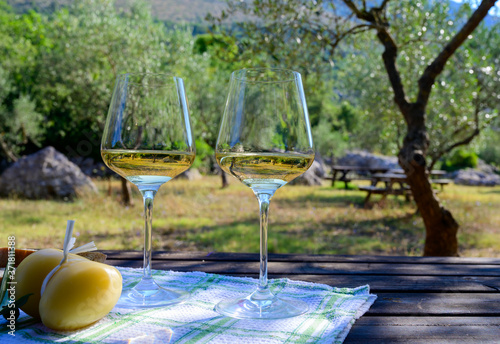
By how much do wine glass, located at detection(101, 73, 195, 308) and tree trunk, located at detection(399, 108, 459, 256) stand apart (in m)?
4.49

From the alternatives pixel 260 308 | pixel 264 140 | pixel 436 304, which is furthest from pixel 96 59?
pixel 436 304

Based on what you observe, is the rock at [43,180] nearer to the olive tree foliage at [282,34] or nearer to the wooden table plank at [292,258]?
the olive tree foliage at [282,34]

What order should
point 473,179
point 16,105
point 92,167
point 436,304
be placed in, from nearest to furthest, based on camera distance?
1. point 436,304
2. point 16,105
3. point 92,167
4. point 473,179

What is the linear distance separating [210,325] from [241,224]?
8218 mm

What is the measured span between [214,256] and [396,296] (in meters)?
0.94

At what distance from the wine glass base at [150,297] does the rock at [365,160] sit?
71.9 ft

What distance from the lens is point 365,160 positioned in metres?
24.1

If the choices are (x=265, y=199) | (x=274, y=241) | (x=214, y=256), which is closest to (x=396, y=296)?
(x=265, y=199)

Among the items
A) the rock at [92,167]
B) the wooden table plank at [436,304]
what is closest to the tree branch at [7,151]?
the rock at [92,167]

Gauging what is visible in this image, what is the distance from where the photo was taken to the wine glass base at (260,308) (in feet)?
3.95

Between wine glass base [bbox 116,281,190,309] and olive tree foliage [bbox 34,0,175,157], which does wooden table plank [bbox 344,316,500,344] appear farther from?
olive tree foliage [bbox 34,0,175,157]

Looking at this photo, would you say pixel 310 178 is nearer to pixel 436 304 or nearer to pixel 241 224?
pixel 241 224

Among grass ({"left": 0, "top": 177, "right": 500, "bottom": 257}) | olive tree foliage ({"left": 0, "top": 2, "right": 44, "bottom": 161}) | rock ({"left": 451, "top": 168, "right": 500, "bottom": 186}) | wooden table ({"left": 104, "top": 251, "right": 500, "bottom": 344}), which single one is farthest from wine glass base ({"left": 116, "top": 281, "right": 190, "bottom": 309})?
rock ({"left": 451, "top": 168, "right": 500, "bottom": 186})

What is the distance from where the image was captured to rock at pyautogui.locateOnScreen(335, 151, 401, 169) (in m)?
23.0
